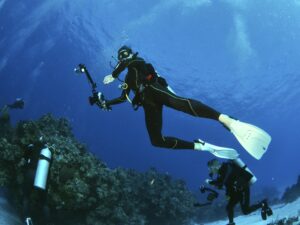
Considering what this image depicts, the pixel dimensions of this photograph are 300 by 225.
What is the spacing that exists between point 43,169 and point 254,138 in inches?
198

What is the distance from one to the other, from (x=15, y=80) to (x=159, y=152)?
5287 cm

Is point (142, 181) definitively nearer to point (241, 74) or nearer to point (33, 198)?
point (33, 198)

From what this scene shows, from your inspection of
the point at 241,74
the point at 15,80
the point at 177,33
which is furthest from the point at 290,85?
the point at 15,80

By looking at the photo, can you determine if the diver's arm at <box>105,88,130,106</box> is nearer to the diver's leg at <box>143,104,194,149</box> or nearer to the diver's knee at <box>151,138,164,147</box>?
the diver's leg at <box>143,104,194,149</box>

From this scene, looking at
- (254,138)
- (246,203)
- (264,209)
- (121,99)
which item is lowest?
(254,138)

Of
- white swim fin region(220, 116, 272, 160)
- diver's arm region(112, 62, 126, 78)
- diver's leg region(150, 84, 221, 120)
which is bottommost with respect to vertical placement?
white swim fin region(220, 116, 272, 160)

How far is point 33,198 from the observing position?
1027 centimetres

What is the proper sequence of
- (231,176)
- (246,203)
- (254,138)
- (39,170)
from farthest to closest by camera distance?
(246,203), (231,176), (39,170), (254,138)

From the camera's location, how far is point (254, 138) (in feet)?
19.2

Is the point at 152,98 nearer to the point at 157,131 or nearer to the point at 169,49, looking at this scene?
the point at 157,131

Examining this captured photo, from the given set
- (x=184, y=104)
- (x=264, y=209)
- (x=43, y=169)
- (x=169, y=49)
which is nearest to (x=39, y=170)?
(x=43, y=169)

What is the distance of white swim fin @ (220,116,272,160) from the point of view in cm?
581

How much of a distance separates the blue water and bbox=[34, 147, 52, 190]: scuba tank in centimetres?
3289

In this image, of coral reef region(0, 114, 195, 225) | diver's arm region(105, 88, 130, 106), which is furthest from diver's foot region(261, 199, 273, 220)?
diver's arm region(105, 88, 130, 106)
